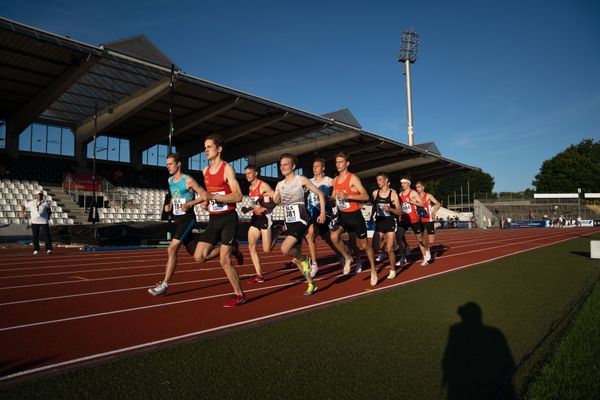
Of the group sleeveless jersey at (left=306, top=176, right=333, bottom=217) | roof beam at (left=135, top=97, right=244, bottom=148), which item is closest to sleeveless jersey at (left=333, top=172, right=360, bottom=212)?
sleeveless jersey at (left=306, top=176, right=333, bottom=217)

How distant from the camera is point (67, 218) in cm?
2559

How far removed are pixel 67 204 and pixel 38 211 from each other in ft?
55.7

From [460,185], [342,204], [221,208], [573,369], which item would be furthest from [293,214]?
[460,185]

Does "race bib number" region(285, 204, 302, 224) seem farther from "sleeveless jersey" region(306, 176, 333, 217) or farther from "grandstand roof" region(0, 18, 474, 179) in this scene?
"grandstand roof" region(0, 18, 474, 179)

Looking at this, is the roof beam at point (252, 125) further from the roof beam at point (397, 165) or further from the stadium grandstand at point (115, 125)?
the roof beam at point (397, 165)

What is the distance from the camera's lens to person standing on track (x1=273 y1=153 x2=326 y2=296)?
20.0 ft

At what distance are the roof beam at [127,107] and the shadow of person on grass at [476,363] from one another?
2411 cm

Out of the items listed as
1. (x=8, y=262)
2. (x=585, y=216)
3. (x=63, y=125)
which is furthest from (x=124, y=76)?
(x=585, y=216)

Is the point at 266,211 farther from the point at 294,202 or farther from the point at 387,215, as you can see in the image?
the point at 387,215

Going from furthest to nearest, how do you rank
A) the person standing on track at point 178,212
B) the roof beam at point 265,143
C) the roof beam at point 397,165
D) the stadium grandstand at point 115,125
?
1. the roof beam at point 397,165
2. the roof beam at point 265,143
3. the stadium grandstand at point 115,125
4. the person standing on track at point 178,212

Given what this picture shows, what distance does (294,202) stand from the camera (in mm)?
6355

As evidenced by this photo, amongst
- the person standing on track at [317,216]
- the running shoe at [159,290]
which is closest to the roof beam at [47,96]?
the person standing on track at [317,216]

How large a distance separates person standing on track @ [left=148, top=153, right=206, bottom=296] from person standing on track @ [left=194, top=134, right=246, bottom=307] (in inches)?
19.8

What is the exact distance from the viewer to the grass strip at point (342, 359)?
2.72 meters
